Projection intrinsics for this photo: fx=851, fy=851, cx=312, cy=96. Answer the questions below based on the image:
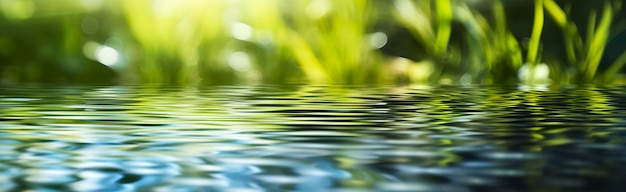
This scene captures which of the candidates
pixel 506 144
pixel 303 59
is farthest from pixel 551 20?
pixel 506 144

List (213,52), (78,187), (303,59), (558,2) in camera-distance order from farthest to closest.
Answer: (558,2), (213,52), (303,59), (78,187)

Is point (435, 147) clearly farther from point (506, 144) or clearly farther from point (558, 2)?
point (558, 2)

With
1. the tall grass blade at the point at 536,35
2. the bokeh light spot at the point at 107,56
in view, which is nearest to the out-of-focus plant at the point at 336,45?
the tall grass blade at the point at 536,35

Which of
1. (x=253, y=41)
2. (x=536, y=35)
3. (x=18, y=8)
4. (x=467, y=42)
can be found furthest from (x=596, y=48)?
(x=18, y=8)

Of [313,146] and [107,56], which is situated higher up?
[107,56]

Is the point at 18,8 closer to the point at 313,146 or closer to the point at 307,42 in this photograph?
the point at 307,42

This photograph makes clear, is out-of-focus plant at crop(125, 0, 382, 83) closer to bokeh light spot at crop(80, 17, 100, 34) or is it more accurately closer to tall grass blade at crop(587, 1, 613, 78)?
bokeh light spot at crop(80, 17, 100, 34)

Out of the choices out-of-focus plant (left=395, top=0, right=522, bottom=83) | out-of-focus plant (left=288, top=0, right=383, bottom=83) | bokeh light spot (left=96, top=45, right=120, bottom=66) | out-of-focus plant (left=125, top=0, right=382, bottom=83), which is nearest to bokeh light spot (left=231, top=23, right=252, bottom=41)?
out-of-focus plant (left=125, top=0, right=382, bottom=83)
